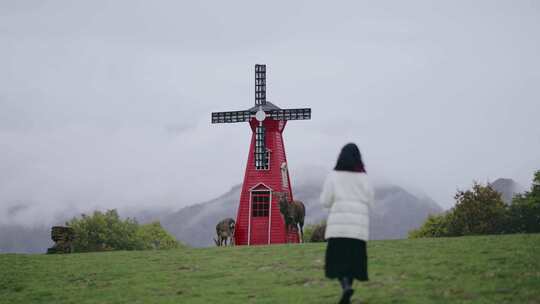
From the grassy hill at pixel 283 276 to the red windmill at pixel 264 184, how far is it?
16.6 metres

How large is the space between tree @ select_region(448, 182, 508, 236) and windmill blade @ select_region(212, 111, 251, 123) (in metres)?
14.8

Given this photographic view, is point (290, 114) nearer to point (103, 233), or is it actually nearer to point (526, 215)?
point (526, 215)

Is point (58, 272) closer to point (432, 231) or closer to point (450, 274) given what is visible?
point (450, 274)

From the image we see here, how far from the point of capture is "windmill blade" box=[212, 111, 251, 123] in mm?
47147

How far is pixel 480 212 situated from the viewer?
4622 cm

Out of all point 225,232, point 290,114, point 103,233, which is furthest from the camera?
point 103,233

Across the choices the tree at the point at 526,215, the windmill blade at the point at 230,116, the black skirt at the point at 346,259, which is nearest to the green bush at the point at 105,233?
the windmill blade at the point at 230,116

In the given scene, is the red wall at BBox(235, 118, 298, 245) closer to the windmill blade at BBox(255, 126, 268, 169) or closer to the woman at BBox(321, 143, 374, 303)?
the windmill blade at BBox(255, 126, 268, 169)

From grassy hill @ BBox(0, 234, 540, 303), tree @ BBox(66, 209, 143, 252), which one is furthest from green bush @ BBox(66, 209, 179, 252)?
grassy hill @ BBox(0, 234, 540, 303)

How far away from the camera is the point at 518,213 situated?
44.9 metres

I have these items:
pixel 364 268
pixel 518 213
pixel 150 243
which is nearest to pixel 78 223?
pixel 150 243

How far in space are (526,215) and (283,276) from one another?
3035 cm

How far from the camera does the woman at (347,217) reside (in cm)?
1354

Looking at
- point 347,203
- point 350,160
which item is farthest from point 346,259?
point 350,160
